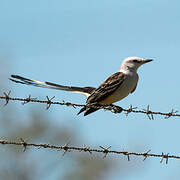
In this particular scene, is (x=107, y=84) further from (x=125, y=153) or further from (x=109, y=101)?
(x=125, y=153)

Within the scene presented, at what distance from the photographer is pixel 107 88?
631 cm

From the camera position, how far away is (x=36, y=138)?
45.9 feet

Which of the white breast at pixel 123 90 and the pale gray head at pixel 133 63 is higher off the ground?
the pale gray head at pixel 133 63

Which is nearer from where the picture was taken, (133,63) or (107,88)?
(107,88)

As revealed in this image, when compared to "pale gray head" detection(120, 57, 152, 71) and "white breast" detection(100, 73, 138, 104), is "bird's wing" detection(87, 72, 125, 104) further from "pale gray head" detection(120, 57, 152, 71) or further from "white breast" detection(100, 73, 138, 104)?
"pale gray head" detection(120, 57, 152, 71)

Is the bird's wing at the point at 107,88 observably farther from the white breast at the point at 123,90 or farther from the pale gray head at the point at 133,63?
the pale gray head at the point at 133,63

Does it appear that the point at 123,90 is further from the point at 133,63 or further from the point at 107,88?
the point at 133,63

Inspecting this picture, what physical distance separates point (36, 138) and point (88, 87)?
751 cm

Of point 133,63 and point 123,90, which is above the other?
point 133,63

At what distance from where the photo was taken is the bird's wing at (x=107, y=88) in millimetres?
6270

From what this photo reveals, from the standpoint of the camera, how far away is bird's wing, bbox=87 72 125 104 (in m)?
6.27

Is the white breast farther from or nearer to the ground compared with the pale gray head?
nearer to the ground

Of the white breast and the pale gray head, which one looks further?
the pale gray head

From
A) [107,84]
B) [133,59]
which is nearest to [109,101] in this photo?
[107,84]
